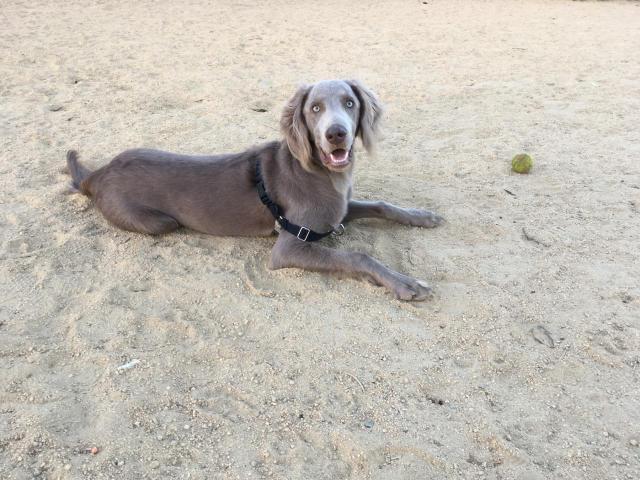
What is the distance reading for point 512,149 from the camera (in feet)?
17.6

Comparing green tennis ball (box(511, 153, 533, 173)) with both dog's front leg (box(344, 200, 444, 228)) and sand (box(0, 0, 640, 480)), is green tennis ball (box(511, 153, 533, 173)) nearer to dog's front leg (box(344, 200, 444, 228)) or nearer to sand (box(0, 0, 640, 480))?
sand (box(0, 0, 640, 480))

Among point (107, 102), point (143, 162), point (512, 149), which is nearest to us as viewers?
point (143, 162)

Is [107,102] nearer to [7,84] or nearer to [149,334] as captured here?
[7,84]

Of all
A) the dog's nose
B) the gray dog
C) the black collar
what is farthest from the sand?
the dog's nose

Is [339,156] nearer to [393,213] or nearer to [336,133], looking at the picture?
[336,133]

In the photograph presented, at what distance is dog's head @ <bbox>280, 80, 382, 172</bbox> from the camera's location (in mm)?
3477

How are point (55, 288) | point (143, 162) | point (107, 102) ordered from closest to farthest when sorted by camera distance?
point (55, 288) < point (143, 162) < point (107, 102)

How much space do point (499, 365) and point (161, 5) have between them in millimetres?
11822

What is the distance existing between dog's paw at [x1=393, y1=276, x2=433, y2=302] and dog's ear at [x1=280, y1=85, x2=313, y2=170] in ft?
3.36

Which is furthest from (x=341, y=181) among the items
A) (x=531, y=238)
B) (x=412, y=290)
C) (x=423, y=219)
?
(x=531, y=238)

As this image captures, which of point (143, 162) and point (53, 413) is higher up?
point (143, 162)

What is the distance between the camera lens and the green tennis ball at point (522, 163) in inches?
191

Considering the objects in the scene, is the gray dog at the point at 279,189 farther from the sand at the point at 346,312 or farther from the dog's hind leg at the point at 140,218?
the sand at the point at 346,312

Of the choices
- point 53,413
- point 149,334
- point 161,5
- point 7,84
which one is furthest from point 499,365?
point 161,5
